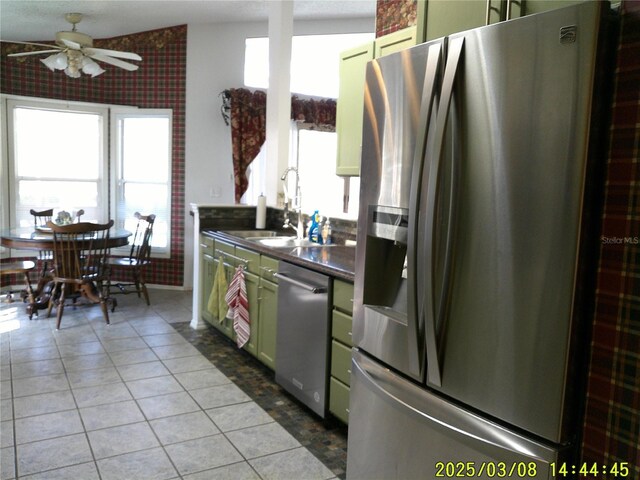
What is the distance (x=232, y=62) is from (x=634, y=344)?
5.57 m

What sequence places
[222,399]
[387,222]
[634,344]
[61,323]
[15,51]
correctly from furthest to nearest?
[15,51] → [61,323] → [222,399] → [387,222] → [634,344]

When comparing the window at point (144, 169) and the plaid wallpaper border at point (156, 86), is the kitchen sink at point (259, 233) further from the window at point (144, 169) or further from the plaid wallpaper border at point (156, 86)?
the window at point (144, 169)

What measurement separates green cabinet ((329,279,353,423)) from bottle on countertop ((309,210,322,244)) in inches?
46.9

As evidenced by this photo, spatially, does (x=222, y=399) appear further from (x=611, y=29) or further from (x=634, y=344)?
(x=611, y=29)

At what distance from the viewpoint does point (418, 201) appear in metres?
1.61

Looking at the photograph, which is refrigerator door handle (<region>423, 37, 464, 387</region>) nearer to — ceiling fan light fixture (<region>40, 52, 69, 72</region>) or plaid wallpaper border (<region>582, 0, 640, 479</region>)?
plaid wallpaper border (<region>582, 0, 640, 479</region>)

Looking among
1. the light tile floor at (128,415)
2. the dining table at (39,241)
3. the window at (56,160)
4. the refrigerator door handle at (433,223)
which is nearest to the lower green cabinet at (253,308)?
the light tile floor at (128,415)

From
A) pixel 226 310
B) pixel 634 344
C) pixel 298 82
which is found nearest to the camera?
pixel 634 344

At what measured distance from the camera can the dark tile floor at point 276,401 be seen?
261cm

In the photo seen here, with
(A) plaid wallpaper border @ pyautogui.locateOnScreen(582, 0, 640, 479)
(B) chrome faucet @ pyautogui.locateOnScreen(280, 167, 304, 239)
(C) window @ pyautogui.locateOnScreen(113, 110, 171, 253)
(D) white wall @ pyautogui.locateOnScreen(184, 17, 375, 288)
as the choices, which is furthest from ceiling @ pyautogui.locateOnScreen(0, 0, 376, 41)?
(A) plaid wallpaper border @ pyautogui.locateOnScreen(582, 0, 640, 479)

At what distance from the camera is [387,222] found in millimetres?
1829

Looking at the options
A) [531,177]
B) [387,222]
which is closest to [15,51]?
[387,222]
